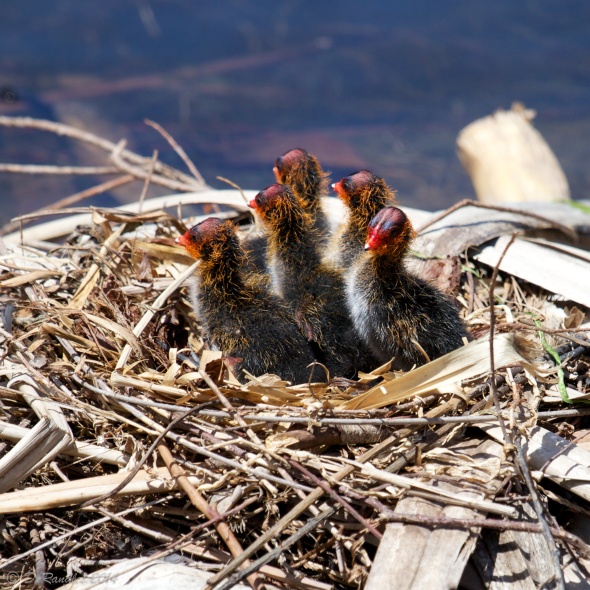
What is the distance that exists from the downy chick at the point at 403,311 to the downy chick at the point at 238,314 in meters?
0.32

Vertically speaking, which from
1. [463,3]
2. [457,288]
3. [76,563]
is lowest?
[76,563]

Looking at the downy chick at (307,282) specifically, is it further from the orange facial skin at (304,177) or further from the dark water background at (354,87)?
the dark water background at (354,87)

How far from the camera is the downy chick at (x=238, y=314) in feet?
9.94

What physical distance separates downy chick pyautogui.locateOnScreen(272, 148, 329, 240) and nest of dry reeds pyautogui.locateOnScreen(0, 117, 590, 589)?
3.34 feet

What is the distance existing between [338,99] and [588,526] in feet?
26.4

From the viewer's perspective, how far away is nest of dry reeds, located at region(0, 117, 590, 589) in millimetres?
2227

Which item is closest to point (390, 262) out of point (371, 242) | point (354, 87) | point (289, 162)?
point (371, 242)

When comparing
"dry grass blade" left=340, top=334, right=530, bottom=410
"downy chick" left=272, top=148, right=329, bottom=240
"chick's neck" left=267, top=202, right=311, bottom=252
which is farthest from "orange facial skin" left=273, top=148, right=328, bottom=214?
"dry grass blade" left=340, top=334, right=530, bottom=410

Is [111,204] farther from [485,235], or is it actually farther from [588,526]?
[588,526]

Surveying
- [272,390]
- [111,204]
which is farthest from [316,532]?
[111,204]

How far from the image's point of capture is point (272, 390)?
266 centimetres

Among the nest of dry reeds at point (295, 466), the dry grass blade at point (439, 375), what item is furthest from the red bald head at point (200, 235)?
the dry grass blade at point (439, 375)

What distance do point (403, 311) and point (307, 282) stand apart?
479 mm

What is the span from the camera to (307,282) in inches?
128
